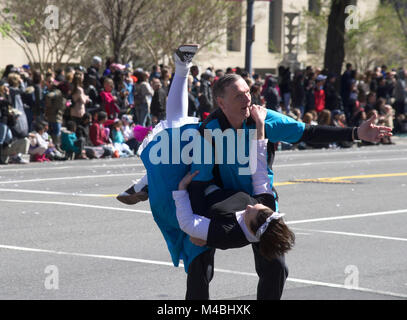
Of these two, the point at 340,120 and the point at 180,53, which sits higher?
the point at 180,53

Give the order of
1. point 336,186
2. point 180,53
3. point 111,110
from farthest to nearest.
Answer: point 111,110, point 336,186, point 180,53

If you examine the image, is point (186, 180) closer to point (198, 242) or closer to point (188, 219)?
point (188, 219)

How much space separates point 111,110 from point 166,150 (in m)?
16.7

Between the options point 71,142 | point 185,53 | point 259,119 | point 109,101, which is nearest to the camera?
point 259,119

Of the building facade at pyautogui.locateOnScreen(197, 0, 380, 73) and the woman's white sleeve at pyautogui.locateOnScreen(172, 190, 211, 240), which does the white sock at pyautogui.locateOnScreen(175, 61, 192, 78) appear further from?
the building facade at pyautogui.locateOnScreen(197, 0, 380, 73)

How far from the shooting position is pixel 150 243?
1027 cm

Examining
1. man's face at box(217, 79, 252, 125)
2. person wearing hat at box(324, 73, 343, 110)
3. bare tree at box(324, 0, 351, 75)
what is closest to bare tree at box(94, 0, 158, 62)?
bare tree at box(324, 0, 351, 75)

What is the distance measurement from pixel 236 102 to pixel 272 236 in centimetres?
90

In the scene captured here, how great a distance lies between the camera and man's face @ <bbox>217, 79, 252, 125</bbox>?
5.78 m

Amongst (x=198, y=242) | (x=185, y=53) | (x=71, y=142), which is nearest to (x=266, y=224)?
(x=198, y=242)

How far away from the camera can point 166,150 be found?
5.86m
